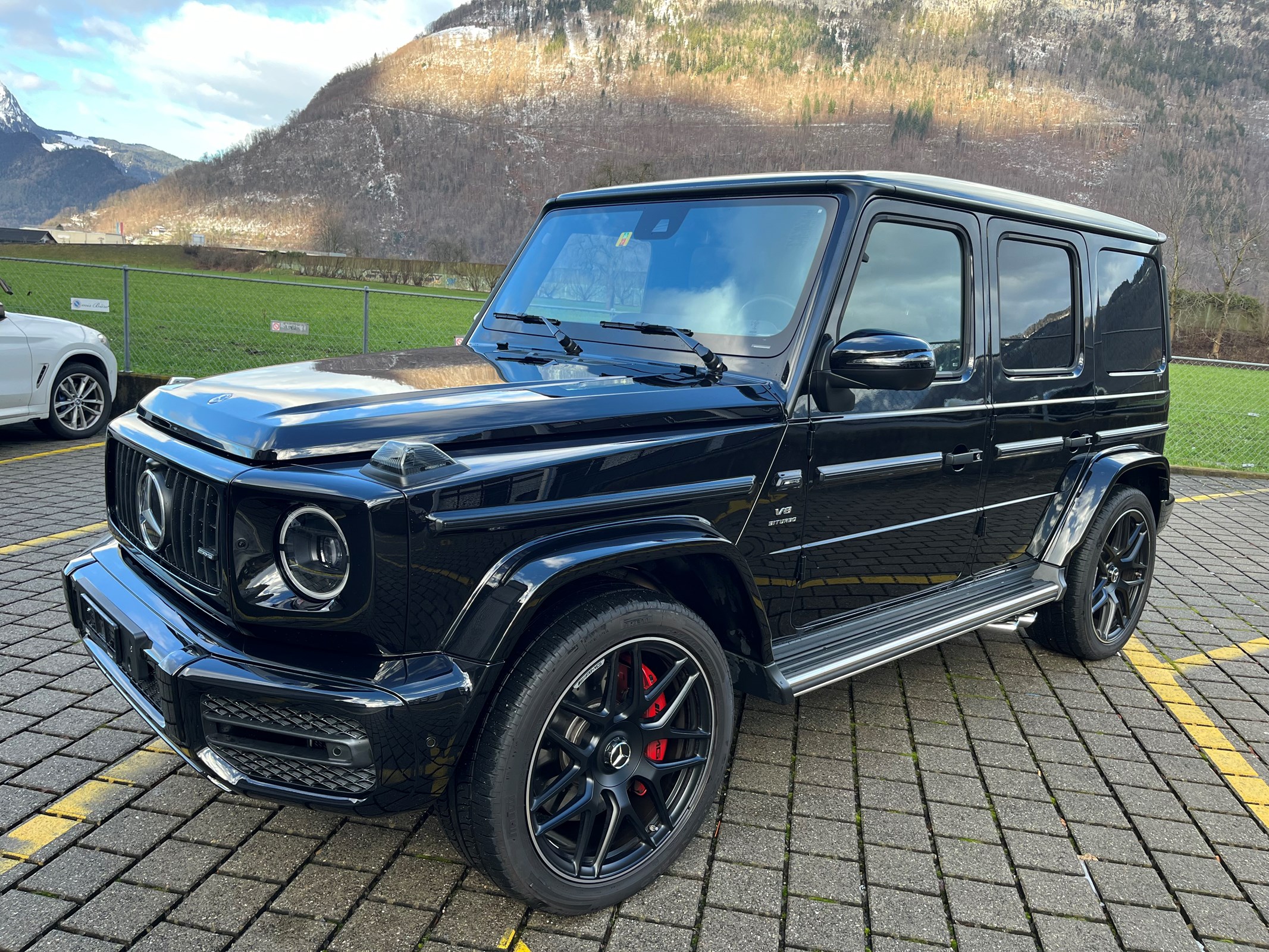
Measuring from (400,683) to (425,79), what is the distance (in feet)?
643

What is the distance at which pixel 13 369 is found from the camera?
8195mm

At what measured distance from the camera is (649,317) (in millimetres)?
3322

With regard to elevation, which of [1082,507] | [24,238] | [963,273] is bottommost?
[1082,507]

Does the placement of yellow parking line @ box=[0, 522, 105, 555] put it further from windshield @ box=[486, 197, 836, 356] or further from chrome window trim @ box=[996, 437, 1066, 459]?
chrome window trim @ box=[996, 437, 1066, 459]

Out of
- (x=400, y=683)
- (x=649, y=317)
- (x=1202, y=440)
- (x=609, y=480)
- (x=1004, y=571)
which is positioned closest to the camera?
(x=400, y=683)

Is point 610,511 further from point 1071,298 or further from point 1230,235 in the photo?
point 1230,235

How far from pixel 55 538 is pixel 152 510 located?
12.9 ft

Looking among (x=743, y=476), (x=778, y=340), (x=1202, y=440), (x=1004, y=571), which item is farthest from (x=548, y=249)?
(x=1202, y=440)

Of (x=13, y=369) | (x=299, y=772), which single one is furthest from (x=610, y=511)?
(x=13, y=369)

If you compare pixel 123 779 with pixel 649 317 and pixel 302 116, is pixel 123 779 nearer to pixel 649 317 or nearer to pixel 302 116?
pixel 649 317

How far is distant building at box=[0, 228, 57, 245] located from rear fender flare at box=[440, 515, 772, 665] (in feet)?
294

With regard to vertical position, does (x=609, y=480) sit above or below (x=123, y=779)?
above

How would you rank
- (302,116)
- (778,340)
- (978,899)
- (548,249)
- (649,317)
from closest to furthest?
(978,899), (778,340), (649,317), (548,249), (302,116)

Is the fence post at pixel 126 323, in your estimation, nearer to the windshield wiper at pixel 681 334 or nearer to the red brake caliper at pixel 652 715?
the windshield wiper at pixel 681 334
